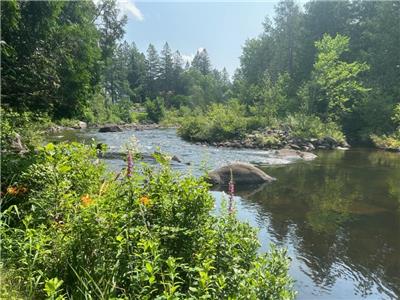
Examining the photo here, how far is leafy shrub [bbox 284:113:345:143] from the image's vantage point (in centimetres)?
2905

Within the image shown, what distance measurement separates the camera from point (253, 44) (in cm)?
5478

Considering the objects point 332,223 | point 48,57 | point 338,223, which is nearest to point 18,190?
point 48,57

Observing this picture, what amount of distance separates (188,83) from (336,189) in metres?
69.2

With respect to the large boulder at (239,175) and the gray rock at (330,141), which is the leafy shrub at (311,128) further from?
the large boulder at (239,175)

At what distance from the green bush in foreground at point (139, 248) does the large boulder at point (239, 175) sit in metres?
9.04

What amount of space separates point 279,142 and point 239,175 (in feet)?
44.6

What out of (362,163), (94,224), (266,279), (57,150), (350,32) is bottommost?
(362,163)

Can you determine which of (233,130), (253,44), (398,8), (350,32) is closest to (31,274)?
(233,130)

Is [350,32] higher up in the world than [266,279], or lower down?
higher up

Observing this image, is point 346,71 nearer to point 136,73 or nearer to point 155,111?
point 155,111

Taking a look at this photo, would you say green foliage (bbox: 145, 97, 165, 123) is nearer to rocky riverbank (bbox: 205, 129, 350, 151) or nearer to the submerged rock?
rocky riverbank (bbox: 205, 129, 350, 151)

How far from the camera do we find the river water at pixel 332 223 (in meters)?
6.04

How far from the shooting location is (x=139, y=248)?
3299mm

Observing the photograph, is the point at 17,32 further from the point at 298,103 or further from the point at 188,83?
the point at 188,83
